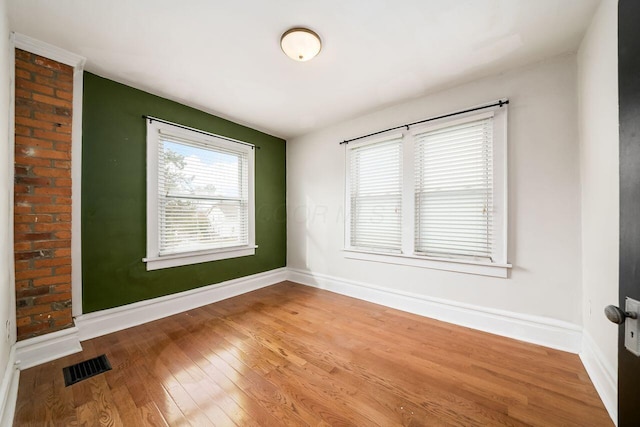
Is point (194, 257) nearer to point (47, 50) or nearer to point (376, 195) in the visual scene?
point (47, 50)

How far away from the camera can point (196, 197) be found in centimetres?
312

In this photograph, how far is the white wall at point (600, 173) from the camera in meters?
1.44

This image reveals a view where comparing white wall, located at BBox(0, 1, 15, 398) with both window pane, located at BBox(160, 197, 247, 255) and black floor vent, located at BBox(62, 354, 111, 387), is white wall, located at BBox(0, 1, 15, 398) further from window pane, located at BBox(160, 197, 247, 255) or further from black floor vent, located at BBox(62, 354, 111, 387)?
window pane, located at BBox(160, 197, 247, 255)

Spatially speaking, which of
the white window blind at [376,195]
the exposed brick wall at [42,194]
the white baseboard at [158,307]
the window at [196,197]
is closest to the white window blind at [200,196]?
the window at [196,197]

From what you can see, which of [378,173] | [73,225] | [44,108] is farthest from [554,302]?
[44,108]

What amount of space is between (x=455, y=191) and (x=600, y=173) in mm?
1089

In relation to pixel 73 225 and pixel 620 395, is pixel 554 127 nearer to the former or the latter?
pixel 620 395

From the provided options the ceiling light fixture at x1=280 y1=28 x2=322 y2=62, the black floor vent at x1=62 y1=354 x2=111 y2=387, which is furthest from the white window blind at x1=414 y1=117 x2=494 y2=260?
the black floor vent at x1=62 y1=354 x2=111 y2=387

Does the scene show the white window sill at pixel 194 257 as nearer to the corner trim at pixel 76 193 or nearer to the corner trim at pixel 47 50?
the corner trim at pixel 76 193

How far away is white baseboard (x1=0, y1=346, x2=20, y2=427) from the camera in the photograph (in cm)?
132

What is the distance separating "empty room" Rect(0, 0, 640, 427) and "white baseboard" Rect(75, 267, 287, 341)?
2 cm

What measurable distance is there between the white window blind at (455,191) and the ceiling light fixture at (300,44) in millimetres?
1610

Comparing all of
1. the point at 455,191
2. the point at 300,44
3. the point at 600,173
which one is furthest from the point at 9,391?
the point at 600,173

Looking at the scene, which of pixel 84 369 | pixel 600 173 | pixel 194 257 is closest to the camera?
pixel 600 173
